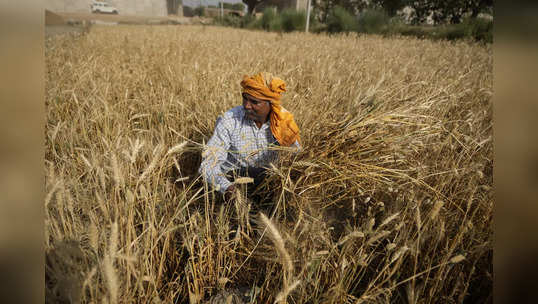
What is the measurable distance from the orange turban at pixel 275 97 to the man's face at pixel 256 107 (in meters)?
0.03

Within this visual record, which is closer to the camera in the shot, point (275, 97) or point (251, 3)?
point (275, 97)

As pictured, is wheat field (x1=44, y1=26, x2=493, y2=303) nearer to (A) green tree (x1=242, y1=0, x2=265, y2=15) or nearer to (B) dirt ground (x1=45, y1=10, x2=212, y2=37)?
(B) dirt ground (x1=45, y1=10, x2=212, y2=37)

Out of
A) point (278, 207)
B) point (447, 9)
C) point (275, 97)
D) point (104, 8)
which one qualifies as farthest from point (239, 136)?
point (104, 8)

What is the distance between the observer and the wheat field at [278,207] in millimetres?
853

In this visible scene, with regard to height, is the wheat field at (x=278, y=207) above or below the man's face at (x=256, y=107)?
below

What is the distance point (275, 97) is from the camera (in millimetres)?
1688

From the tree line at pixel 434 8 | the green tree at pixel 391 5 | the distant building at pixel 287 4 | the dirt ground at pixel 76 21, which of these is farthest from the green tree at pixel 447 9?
the dirt ground at pixel 76 21

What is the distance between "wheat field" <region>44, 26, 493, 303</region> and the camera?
0.85 metres

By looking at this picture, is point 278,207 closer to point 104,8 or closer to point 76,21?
point 76,21

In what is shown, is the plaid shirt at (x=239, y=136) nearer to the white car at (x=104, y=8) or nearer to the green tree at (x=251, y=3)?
the white car at (x=104, y=8)

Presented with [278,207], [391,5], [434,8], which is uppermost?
[391,5]

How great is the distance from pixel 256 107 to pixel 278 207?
0.74 m
